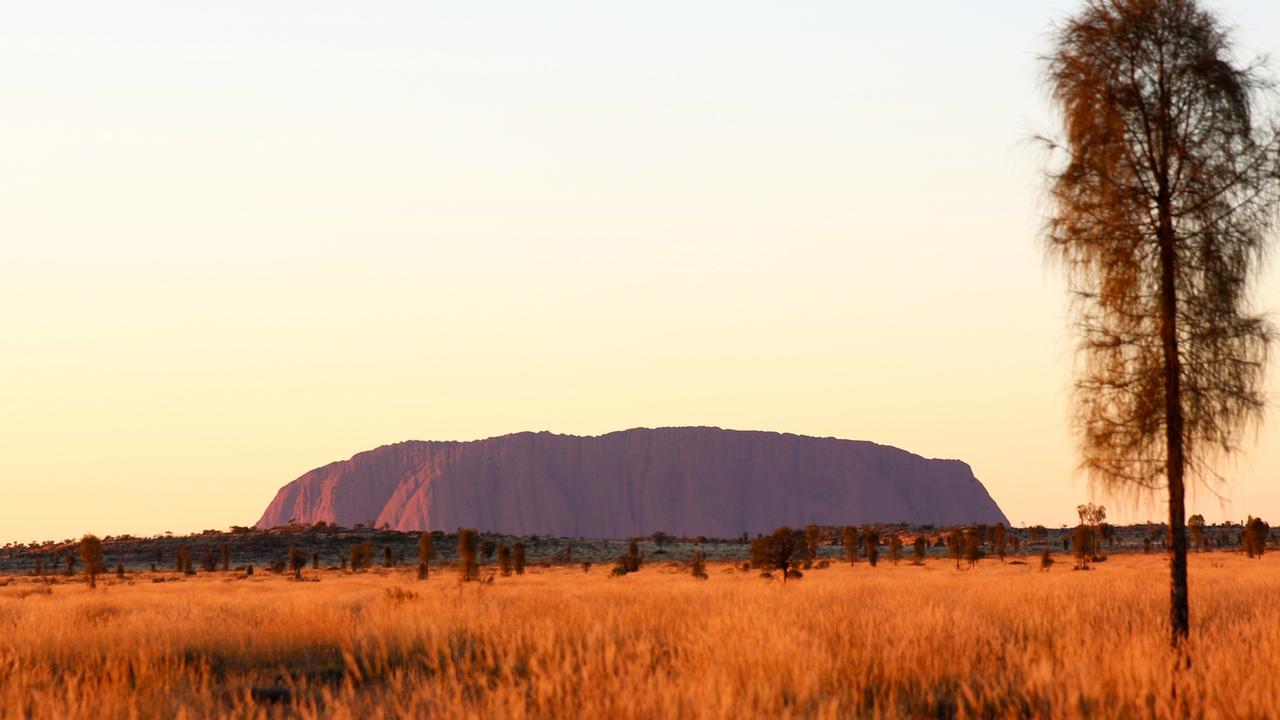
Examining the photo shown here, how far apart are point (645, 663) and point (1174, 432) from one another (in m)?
6.60

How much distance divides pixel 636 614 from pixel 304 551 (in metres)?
82.3

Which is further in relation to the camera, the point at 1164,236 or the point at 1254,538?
the point at 1254,538

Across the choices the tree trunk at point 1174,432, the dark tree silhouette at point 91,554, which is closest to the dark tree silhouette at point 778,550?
the dark tree silhouette at point 91,554

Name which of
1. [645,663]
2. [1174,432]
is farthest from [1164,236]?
[645,663]

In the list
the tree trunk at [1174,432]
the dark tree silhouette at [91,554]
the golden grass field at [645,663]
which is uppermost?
the tree trunk at [1174,432]

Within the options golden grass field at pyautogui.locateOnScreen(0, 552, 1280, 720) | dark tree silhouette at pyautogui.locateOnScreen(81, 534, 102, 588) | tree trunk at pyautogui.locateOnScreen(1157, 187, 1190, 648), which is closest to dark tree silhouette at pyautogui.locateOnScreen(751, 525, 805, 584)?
golden grass field at pyautogui.locateOnScreen(0, 552, 1280, 720)

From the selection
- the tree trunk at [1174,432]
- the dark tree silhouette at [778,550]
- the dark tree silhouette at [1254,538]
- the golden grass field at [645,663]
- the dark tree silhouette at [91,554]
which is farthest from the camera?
the dark tree silhouette at [1254,538]

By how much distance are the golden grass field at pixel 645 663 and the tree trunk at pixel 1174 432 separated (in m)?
0.48

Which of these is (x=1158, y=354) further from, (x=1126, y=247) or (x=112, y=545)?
(x=112, y=545)

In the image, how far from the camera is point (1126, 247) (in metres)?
12.5

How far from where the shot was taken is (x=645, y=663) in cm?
912

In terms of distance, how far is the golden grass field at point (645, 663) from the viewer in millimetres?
7445

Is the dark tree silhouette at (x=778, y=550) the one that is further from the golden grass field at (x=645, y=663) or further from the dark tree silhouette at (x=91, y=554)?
the dark tree silhouette at (x=91, y=554)

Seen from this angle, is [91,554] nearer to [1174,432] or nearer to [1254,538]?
[1174,432]
